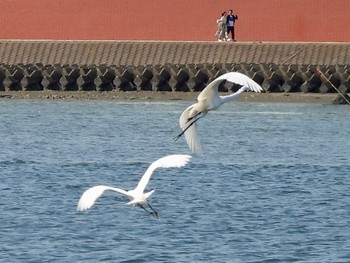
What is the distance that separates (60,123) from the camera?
34.5 m

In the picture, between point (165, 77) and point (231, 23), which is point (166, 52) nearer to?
point (165, 77)

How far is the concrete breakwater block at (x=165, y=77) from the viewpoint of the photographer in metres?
38.3

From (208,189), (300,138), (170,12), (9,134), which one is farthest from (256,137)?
(170,12)

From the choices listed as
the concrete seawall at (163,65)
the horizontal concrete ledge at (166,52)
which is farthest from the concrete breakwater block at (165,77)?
the horizontal concrete ledge at (166,52)

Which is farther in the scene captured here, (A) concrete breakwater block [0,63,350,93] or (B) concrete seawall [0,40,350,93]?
(B) concrete seawall [0,40,350,93]

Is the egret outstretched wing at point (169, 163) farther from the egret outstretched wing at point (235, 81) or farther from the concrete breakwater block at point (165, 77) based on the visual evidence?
the concrete breakwater block at point (165, 77)

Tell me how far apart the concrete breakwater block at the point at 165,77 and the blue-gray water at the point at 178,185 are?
2.60 ft

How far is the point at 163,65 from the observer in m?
40.5

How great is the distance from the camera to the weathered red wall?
4456 centimetres

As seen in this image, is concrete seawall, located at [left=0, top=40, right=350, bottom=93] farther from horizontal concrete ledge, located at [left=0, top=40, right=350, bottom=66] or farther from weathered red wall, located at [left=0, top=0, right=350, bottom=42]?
weathered red wall, located at [left=0, top=0, right=350, bottom=42]

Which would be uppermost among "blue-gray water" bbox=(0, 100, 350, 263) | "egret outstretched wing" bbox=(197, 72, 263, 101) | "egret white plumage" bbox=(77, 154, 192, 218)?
"egret outstretched wing" bbox=(197, 72, 263, 101)

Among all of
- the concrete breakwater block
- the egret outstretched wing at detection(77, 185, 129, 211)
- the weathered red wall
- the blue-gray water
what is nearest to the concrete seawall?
the concrete breakwater block

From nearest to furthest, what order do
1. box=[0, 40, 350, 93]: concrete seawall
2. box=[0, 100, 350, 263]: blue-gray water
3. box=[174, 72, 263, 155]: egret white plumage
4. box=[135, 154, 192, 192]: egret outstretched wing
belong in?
box=[135, 154, 192, 192]: egret outstretched wing, box=[174, 72, 263, 155]: egret white plumage, box=[0, 100, 350, 263]: blue-gray water, box=[0, 40, 350, 93]: concrete seawall

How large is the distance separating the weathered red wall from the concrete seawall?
3.21 meters
